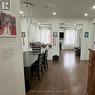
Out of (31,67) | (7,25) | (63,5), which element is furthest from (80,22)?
(7,25)

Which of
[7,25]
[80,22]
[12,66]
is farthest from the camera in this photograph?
[80,22]

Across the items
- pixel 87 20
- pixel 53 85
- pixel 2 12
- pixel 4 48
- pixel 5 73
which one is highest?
pixel 87 20

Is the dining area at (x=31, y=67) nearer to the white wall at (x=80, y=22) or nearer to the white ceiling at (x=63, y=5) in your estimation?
the white ceiling at (x=63, y=5)

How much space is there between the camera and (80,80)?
3980 millimetres

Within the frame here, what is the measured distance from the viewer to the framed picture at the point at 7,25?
1303 millimetres

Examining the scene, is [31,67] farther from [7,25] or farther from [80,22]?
[80,22]

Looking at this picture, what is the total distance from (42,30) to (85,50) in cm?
557

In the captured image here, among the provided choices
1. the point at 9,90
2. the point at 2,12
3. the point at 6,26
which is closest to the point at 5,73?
the point at 9,90

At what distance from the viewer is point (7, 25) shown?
140 centimetres

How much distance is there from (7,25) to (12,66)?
0.56 m

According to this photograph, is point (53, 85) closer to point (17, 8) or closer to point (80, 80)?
point (80, 80)

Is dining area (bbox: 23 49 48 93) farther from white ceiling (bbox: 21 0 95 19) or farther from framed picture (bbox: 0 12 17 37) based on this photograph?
white ceiling (bbox: 21 0 95 19)

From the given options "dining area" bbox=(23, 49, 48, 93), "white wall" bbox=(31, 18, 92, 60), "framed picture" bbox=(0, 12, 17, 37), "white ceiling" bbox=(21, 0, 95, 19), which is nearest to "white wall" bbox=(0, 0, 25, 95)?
"framed picture" bbox=(0, 12, 17, 37)

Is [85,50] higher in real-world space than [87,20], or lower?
lower
